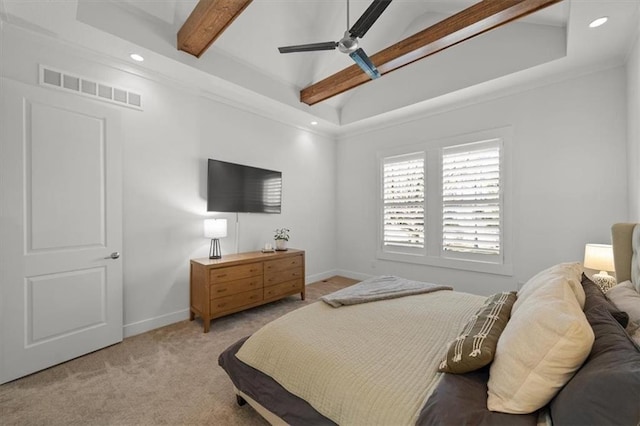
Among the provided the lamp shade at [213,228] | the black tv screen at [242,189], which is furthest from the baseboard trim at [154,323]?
the black tv screen at [242,189]

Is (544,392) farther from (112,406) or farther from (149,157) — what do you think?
(149,157)

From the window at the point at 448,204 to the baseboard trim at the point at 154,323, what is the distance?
3.19 m

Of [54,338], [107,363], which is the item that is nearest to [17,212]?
[54,338]

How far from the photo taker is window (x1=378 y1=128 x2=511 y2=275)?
3586 mm

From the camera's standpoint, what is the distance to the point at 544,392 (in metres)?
0.89

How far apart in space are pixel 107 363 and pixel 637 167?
504 centimetres

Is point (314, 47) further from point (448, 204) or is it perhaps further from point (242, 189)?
point (448, 204)

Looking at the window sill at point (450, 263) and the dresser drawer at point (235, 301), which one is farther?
the window sill at point (450, 263)

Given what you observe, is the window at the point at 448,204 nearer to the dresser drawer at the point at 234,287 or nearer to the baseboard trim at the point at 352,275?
the baseboard trim at the point at 352,275

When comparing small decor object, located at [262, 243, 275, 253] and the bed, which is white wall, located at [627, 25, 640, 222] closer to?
the bed

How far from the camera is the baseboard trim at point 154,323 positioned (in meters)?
2.85

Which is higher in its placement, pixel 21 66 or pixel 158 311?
pixel 21 66

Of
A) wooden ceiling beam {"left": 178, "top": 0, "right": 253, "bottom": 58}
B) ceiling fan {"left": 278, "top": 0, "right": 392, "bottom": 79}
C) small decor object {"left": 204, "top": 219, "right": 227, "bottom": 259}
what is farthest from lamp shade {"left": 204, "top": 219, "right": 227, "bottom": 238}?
ceiling fan {"left": 278, "top": 0, "right": 392, "bottom": 79}

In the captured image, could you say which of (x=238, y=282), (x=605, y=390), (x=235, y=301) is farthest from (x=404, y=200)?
(x=605, y=390)
